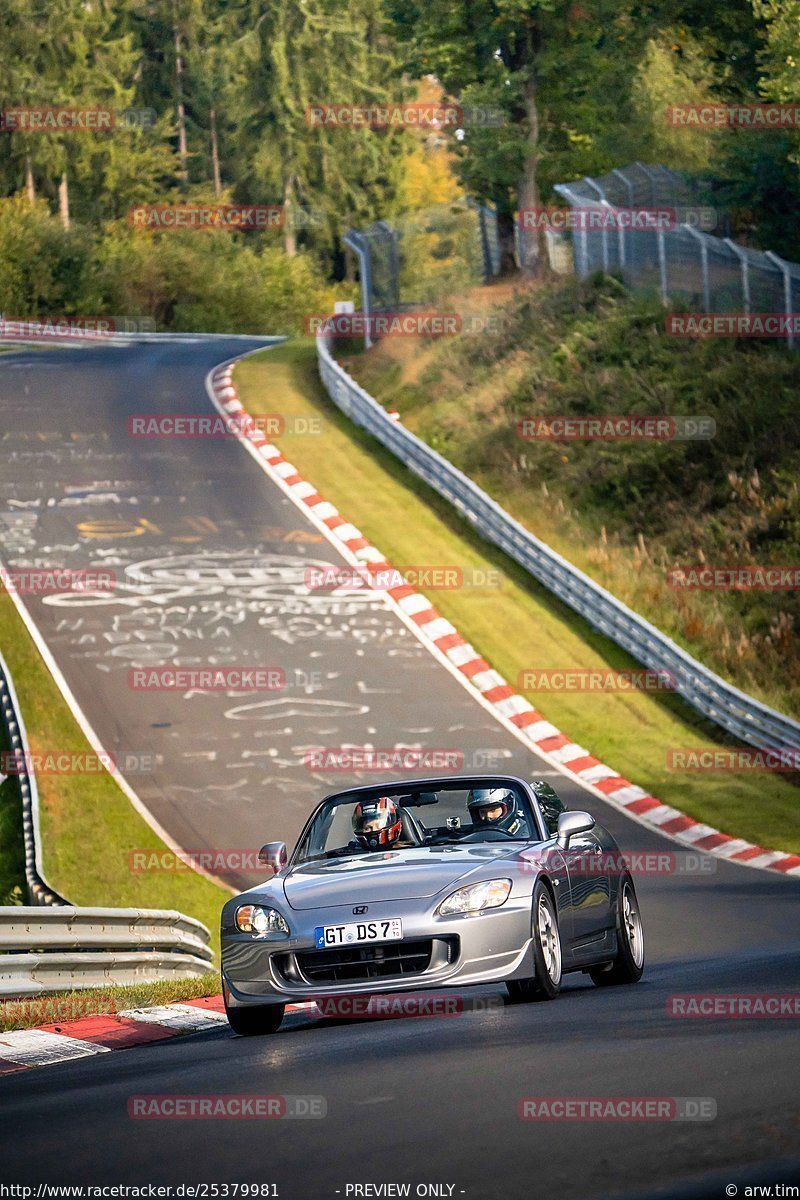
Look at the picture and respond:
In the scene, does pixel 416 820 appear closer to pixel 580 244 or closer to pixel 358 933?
pixel 358 933

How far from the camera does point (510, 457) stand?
34.2 m

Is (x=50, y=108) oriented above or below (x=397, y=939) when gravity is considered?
above

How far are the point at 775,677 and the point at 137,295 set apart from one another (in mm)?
54632

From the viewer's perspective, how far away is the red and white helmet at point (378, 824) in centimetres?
1044

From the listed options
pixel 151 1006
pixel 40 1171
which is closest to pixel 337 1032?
pixel 151 1006

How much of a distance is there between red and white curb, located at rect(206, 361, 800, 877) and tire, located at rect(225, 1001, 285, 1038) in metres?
9.47

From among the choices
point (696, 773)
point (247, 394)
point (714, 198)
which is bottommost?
point (696, 773)

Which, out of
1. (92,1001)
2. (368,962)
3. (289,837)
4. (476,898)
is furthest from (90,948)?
(289,837)

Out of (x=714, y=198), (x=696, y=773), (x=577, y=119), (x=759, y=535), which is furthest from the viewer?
(x=577, y=119)

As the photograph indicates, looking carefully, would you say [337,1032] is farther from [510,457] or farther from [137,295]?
[137,295]

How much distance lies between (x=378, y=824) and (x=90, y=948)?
265 centimetres

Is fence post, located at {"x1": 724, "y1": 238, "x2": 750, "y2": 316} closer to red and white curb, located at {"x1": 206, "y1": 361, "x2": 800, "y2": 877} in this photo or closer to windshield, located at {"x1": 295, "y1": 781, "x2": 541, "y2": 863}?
red and white curb, located at {"x1": 206, "y1": 361, "x2": 800, "y2": 877}

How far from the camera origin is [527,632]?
26.6 metres

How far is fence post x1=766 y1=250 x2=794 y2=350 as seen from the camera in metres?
32.2
